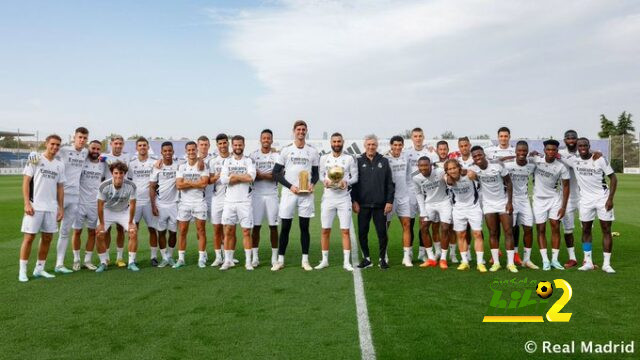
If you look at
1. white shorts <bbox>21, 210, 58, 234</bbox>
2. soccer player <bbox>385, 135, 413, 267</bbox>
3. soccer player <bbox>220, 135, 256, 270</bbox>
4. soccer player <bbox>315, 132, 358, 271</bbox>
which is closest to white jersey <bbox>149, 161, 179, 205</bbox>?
soccer player <bbox>220, 135, 256, 270</bbox>

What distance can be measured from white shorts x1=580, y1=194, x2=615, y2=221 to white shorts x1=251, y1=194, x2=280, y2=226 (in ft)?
15.6

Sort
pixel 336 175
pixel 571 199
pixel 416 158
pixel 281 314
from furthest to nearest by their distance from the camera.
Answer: pixel 416 158 < pixel 571 199 < pixel 336 175 < pixel 281 314

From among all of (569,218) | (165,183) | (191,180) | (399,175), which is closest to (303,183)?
(399,175)

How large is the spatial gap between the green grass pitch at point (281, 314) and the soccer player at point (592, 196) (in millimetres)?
399

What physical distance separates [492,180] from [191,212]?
15.6ft

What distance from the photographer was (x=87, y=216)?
7.59 m

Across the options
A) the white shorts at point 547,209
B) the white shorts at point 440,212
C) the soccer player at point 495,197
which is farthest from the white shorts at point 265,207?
the white shorts at point 547,209

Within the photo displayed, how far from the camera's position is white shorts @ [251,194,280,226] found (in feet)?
25.2

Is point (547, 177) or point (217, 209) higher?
point (547, 177)

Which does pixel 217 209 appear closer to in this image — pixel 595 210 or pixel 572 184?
pixel 572 184

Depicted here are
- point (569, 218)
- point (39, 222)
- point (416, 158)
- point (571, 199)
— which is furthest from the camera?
point (416, 158)

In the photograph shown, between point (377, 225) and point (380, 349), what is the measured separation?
3508 millimetres

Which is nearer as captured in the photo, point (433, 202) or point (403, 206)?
point (433, 202)

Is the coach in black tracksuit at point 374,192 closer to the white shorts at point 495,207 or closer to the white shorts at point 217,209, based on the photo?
the white shorts at point 495,207
